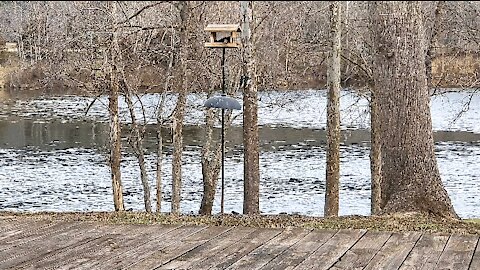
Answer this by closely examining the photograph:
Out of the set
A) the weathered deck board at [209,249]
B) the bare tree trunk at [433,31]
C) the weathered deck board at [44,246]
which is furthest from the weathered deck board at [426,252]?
the bare tree trunk at [433,31]

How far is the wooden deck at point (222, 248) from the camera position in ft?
10.8

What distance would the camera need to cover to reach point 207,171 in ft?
33.9

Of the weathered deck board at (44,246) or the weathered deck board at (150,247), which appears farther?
the weathered deck board at (44,246)

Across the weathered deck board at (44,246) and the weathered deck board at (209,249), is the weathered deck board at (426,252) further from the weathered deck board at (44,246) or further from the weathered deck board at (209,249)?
the weathered deck board at (44,246)

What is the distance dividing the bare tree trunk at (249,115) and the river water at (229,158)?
2.31 m

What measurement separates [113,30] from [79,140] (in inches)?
352

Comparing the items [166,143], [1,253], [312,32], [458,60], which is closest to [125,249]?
[1,253]

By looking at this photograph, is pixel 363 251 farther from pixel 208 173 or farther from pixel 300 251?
pixel 208 173

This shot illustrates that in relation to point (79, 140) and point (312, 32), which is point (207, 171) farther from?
point (79, 140)

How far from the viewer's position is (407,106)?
4832 mm

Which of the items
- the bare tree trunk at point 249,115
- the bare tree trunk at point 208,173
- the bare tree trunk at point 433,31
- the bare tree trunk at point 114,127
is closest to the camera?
the bare tree trunk at point 249,115

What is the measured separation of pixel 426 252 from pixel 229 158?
38.7ft

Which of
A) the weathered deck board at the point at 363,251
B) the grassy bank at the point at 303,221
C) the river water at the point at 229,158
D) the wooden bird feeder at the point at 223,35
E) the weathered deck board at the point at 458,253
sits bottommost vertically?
the river water at the point at 229,158

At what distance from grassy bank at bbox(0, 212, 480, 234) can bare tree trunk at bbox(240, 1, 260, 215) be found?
3.43 meters
